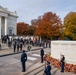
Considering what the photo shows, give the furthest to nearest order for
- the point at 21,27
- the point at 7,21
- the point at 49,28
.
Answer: the point at 21,27
the point at 7,21
the point at 49,28

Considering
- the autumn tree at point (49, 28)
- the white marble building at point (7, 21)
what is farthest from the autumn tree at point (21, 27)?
the autumn tree at point (49, 28)

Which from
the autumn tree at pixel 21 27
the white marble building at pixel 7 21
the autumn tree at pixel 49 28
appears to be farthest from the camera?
the autumn tree at pixel 21 27

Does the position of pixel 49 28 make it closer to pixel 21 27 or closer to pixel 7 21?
pixel 7 21

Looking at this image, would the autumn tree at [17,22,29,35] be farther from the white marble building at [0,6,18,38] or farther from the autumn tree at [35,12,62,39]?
the autumn tree at [35,12,62,39]

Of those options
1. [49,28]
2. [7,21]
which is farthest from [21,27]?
[49,28]

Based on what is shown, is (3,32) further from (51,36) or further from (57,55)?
(57,55)

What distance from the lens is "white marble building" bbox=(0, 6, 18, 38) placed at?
51.7 metres

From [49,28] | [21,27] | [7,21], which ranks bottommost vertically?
[49,28]

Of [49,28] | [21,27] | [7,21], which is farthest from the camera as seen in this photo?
[21,27]

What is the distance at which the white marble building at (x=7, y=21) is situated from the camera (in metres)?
51.7

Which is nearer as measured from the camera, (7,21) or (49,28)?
(49,28)

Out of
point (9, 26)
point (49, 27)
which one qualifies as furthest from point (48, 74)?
Result: point (9, 26)

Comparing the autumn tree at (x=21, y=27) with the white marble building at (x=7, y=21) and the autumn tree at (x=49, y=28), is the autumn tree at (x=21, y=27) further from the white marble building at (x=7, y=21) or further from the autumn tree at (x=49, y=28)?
the autumn tree at (x=49, y=28)

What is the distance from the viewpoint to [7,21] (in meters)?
55.0
